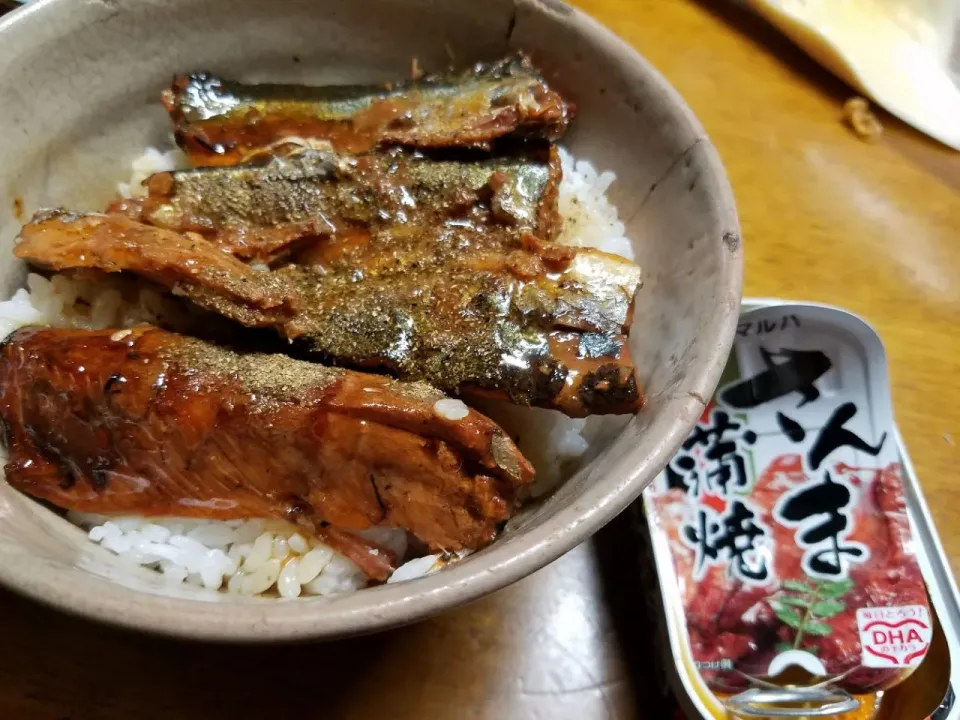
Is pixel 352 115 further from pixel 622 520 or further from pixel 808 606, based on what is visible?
pixel 808 606

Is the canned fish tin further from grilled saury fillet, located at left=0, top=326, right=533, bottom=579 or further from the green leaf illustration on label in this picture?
grilled saury fillet, located at left=0, top=326, right=533, bottom=579

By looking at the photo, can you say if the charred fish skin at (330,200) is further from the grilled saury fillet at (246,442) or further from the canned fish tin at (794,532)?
the canned fish tin at (794,532)

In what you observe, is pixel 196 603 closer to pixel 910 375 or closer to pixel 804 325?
pixel 804 325

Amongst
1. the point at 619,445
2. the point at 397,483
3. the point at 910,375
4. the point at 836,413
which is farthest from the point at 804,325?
the point at 397,483

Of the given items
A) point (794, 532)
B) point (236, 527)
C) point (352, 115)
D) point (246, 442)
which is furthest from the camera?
point (794, 532)

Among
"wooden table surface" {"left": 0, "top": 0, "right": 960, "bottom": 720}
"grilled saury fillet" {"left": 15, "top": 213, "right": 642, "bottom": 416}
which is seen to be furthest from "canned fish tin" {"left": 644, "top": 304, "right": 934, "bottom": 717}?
"grilled saury fillet" {"left": 15, "top": 213, "right": 642, "bottom": 416}

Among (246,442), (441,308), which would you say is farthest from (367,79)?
(246,442)

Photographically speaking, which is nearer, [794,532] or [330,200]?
[330,200]
